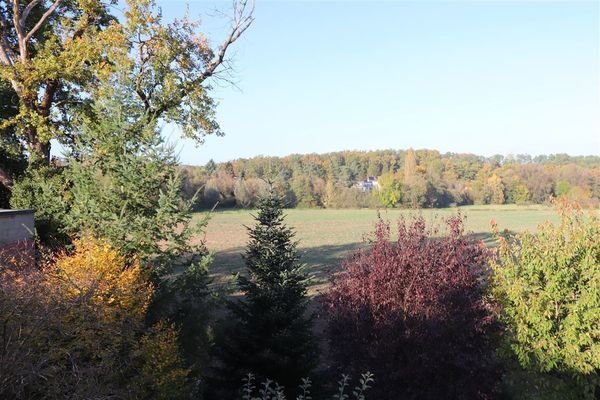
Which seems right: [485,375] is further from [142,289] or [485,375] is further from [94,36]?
[94,36]

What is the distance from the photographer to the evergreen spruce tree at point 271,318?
8906 mm

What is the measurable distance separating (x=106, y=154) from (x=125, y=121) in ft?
2.65

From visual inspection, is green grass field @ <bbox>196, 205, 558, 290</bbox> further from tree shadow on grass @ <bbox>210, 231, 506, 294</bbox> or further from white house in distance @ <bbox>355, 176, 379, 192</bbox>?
white house in distance @ <bbox>355, 176, 379, 192</bbox>

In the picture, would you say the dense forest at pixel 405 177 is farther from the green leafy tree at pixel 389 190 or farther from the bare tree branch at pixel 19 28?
the bare tree branch at pixel 19 28

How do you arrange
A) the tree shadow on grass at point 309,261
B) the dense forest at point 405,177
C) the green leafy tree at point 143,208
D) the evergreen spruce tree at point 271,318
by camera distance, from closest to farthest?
the evergreen spruce tree at point 271,318 < the green leafy tree at point 143,208 < the tree shadow on grass at point 309,261 < the dense forest at point 405,177

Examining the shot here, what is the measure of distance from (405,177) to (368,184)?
7311mm

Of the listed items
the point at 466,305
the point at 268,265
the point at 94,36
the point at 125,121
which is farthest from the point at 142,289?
the point at 94,36

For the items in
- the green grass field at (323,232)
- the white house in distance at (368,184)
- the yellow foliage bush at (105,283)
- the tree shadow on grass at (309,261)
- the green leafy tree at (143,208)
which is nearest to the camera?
the yellow foliage bush at (105,283)

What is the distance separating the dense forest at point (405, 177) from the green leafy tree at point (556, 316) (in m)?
60.7

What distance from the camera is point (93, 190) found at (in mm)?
10305

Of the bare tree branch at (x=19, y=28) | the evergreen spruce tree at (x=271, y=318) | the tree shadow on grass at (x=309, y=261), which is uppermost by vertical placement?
the bare tree branch at (x=19, y=28)

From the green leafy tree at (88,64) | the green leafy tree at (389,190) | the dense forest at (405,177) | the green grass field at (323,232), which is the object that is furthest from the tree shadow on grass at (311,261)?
the green leafy tree at (389,190)

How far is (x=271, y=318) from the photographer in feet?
29.5

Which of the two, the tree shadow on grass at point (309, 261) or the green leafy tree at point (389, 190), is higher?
the green leafy tree at point (389, 190)
